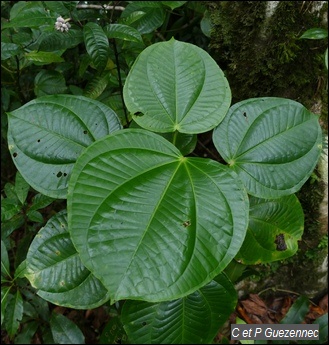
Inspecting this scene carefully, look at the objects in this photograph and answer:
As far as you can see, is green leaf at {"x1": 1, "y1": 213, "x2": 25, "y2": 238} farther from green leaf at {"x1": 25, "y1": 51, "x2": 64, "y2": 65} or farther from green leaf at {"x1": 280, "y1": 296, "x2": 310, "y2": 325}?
green leaf at {"x1": 280, "y1": 296, "x2": 310, "y2": 325}

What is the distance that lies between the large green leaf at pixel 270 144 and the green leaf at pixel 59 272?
41 cm

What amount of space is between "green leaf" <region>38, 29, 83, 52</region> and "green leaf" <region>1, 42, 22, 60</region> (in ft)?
0.46

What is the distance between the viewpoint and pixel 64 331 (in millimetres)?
1358

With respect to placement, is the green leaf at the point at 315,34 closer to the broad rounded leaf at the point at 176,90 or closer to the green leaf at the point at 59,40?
the broad rounded leaf at the point at 176,90

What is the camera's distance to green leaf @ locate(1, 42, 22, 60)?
115 centimetres

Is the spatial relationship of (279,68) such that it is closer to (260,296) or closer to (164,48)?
(164,48)

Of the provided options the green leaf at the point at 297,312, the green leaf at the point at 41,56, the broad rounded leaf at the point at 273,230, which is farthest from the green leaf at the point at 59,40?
the green leaf at the point at 297,312

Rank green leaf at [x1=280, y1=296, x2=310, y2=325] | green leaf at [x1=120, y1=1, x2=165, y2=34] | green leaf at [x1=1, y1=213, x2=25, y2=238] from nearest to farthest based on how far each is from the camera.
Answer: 1. green leaf at [x1=120, y1=1, x2=165, y2=34]
2. green leaf at [x1=1, y1=213, x2=25, y2=238]
3. green leaf at [x1=280, y1=296, x2=310, y2=325]

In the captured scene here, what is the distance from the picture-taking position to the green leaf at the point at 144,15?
1.14 m

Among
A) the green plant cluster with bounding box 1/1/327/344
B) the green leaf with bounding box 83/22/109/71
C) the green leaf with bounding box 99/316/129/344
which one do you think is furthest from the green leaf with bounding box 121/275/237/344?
the green leaf with bounding box 83/22/109/71

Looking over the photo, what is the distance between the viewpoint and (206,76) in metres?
0.87

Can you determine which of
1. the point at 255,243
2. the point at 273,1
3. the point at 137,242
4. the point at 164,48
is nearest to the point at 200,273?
the point at 137,242

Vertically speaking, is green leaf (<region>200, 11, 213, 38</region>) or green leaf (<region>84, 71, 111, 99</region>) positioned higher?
Answer: green leaf (<region>200, 11, 213, 38</region>)

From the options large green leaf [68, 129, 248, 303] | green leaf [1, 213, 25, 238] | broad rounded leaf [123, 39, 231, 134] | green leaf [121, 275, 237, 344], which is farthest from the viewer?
green leaf [1, 213, 25, 238]
